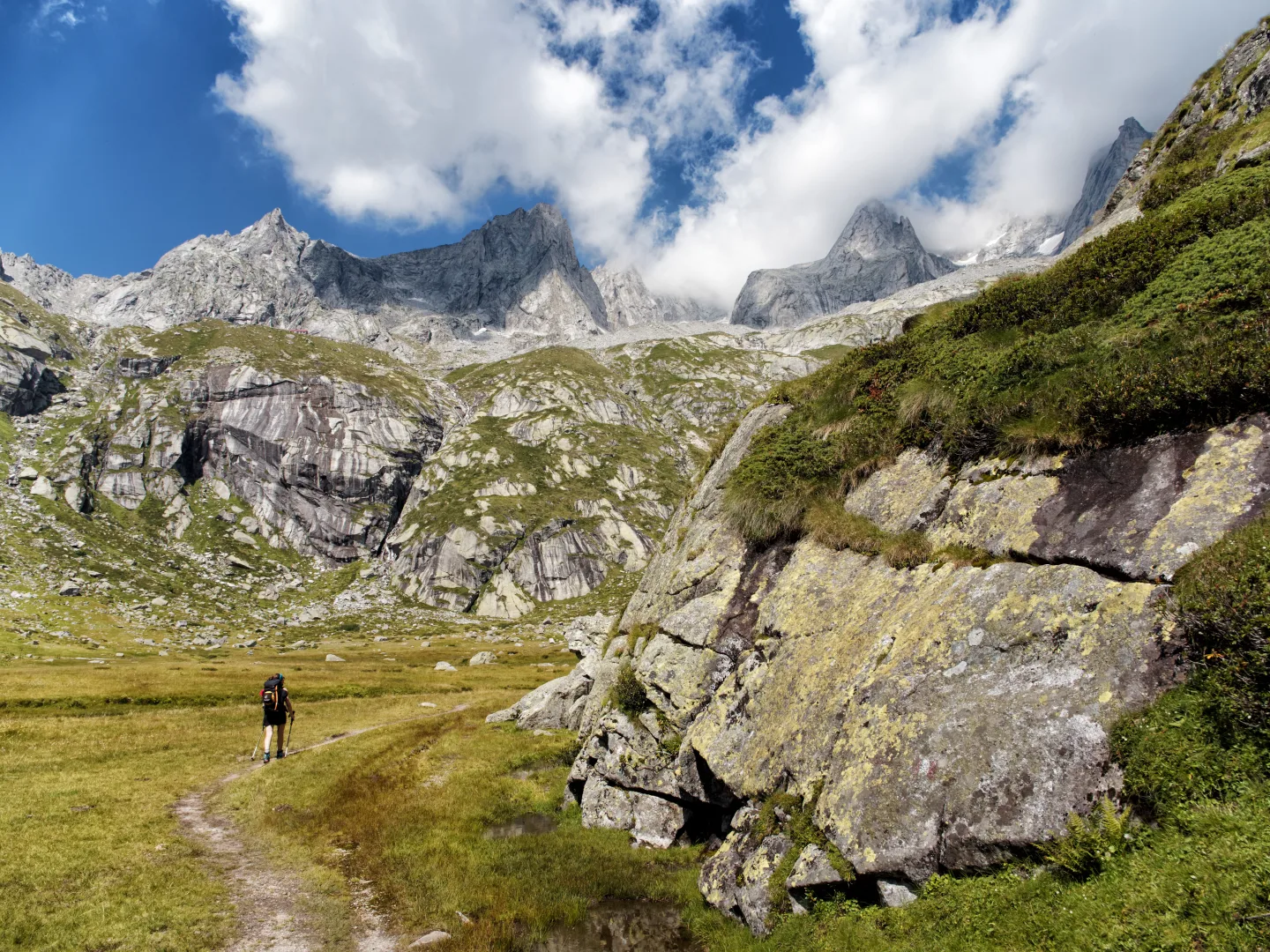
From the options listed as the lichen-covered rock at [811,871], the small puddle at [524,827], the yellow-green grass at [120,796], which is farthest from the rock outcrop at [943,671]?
the yellow-green grass at [120,796]

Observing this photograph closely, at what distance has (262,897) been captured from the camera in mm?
14266

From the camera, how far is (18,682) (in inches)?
1944

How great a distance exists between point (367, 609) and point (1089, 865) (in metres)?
194

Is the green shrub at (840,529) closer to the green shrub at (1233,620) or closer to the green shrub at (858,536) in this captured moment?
the green shrub at (858,536)

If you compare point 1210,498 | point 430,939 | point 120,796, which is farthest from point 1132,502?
point 120,796

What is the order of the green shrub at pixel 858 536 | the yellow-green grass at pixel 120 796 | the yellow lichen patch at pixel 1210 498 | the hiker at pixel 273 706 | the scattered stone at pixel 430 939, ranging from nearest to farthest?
the yellow lichen patch at pixel 1210 498, the yellow-green grass at pixel 120 796, the scattered stone at pixel 430 939, the green shrub at pixel 858 536, the hiker at pixel 273 706

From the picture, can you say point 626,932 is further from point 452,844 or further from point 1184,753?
point 1184,753

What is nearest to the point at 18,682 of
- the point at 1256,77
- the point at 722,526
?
the point at 722,526

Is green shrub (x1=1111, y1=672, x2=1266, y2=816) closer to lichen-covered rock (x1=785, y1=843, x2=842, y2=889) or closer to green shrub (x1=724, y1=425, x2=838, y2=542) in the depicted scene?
lichen-covered rock (x1=785, y1=843, x2=842, y2=889)

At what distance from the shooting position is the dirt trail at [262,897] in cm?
1238

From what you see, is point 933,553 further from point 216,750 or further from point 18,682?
point 18,682

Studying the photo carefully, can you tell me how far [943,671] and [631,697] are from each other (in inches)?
464

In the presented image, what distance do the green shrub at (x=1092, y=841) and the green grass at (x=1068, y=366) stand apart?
26.1 feet

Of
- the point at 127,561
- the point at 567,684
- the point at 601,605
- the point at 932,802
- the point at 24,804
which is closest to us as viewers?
the point at 932,802
